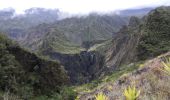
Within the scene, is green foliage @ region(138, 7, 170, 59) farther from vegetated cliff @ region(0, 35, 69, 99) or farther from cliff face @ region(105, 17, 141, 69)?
vegetated cliff @ region(0, 35, 69, 99)

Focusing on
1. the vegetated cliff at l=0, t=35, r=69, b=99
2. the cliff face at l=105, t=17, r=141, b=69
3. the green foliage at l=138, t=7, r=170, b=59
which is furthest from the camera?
the cliff face at l=105, t=17, r=141, b=69

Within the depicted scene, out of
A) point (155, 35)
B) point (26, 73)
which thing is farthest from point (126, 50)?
point (26, 73)

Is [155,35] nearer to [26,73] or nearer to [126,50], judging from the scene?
[26,73]

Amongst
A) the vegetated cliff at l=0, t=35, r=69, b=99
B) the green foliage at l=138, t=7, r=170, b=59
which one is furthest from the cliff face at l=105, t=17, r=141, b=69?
the vegetated cliff at l=0, t=35, r=69, b=99

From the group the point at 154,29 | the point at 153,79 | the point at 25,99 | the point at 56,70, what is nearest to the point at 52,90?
the point at 56,70

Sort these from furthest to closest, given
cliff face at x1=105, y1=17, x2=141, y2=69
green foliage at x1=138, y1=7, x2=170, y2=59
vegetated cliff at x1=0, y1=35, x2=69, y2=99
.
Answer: cliff face at x1=105, y1=17, x2=141, y2=69 → green foliage at x1=138, y1=7, x2=170, y2=59 → vegetated cliff at x1=0, y1=35, x2=69, y2=99

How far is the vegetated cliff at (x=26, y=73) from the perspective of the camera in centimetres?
4333

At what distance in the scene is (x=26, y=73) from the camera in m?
50.5

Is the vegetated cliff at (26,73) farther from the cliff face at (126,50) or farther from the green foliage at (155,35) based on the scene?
the cliff face at (126,50)

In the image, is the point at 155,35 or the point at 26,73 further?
the point at 155,35

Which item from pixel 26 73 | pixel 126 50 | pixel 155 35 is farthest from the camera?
pixel 126 50

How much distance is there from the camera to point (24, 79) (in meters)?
48.2

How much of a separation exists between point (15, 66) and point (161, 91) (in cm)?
4442

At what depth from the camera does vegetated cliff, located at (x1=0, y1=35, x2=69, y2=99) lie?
4333cm
